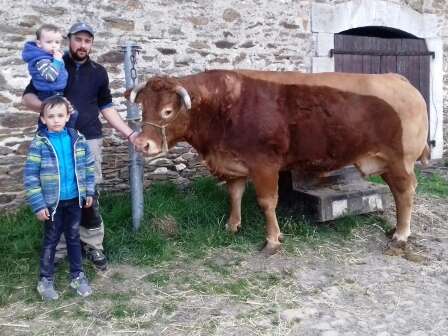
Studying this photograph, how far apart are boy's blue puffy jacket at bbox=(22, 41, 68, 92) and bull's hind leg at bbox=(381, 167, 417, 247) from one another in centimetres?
300

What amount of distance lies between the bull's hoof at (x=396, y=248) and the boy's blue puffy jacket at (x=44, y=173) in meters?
2.88

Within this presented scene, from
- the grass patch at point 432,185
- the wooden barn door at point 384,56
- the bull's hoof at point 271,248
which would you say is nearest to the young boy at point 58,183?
the bull's hoof at point 271,248

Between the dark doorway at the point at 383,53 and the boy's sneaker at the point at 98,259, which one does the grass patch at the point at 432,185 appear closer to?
the dark doorway at the point at 383,53

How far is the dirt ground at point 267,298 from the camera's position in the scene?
3.32 m

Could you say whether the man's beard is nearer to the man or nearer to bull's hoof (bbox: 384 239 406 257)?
the man

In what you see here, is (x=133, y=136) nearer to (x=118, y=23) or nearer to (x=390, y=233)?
(x=118, y=23)

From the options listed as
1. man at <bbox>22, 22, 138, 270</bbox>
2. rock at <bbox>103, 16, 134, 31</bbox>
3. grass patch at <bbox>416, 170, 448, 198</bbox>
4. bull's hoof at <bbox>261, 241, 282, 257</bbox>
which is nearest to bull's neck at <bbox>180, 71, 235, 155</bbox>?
man at <bbox>22, 22, 138, 270</bbox>

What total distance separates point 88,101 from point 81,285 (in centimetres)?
143

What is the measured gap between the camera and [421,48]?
28.3 feet

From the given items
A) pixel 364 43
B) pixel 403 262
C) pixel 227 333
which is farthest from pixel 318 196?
pixel 364 43

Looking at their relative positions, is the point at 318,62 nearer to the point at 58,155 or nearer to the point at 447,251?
the point at 447,251

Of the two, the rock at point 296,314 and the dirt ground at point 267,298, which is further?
the rock at point 296,314

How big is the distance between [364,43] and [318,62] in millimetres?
1145

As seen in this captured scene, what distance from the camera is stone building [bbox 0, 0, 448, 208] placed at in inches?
204
